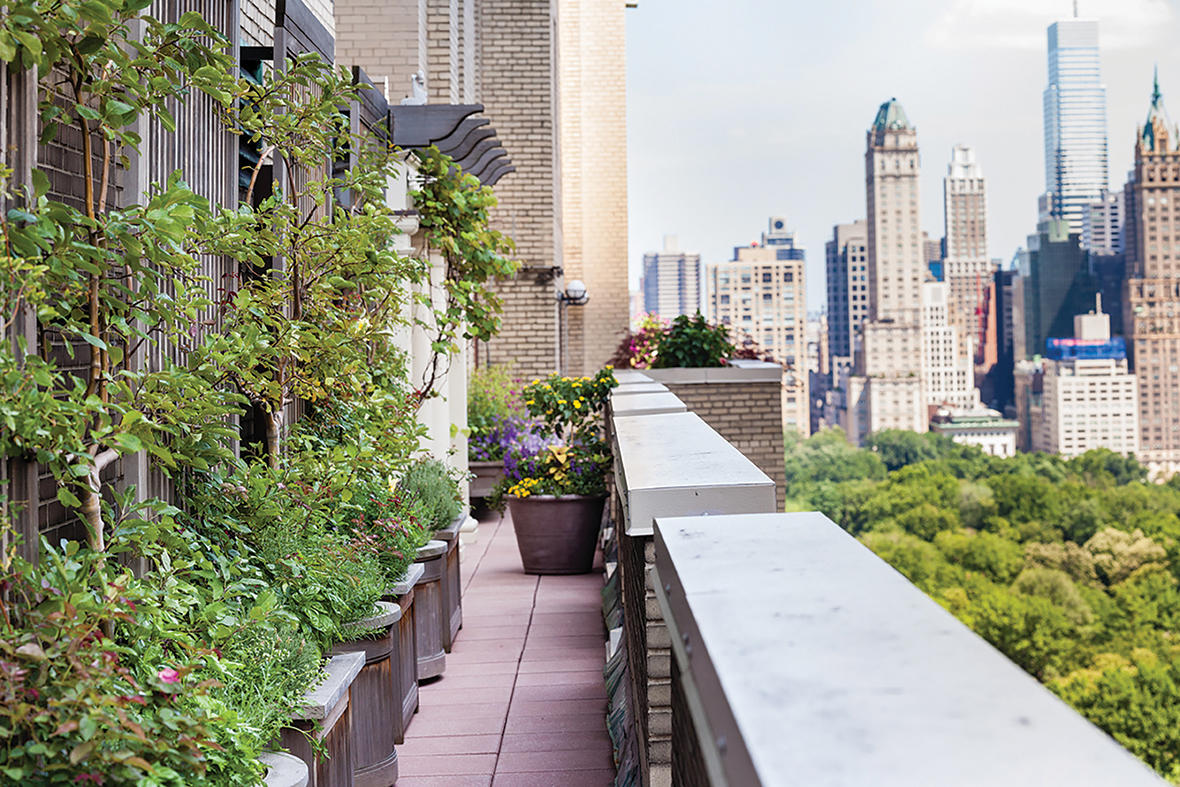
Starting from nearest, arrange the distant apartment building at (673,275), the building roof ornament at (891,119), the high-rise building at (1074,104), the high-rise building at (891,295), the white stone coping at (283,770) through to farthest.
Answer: the white stone coping at (283,770), the high-rise building at (891,295), the building roof ornament at (891,119), the distant apartment building at (673,275), the high-rise building at (1074,104)

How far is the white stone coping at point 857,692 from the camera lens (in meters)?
0.71

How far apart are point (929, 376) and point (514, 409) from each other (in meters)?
96.4

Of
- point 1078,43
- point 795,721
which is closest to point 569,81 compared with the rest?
point 795,721

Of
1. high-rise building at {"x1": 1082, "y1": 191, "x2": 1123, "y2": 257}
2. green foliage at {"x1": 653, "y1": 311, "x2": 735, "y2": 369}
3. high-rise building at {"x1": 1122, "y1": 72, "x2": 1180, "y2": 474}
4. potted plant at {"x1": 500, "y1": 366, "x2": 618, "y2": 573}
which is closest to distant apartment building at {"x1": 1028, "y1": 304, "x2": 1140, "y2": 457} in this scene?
high-rise building at {"x1": 1122, "y1": 72, "x2": 1180, "y2": 474}

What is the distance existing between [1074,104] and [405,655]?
171491 mm

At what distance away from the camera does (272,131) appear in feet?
13.2

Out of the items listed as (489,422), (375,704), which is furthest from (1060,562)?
(375,704)

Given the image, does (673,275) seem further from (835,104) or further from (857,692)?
(857,692)

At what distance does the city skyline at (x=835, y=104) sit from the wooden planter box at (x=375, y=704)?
348 feet

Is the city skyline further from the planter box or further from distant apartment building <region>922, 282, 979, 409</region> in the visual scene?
the planter box

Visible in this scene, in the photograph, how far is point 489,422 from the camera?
12.2 meters

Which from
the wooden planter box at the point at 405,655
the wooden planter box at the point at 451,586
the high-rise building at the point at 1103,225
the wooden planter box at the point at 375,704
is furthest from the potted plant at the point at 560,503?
the high-rise building at the point at 1103,225

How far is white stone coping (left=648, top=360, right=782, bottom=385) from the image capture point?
10.7 meters

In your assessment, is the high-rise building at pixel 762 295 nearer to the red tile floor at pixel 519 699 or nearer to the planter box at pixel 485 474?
the planter box at pixel 485 474
